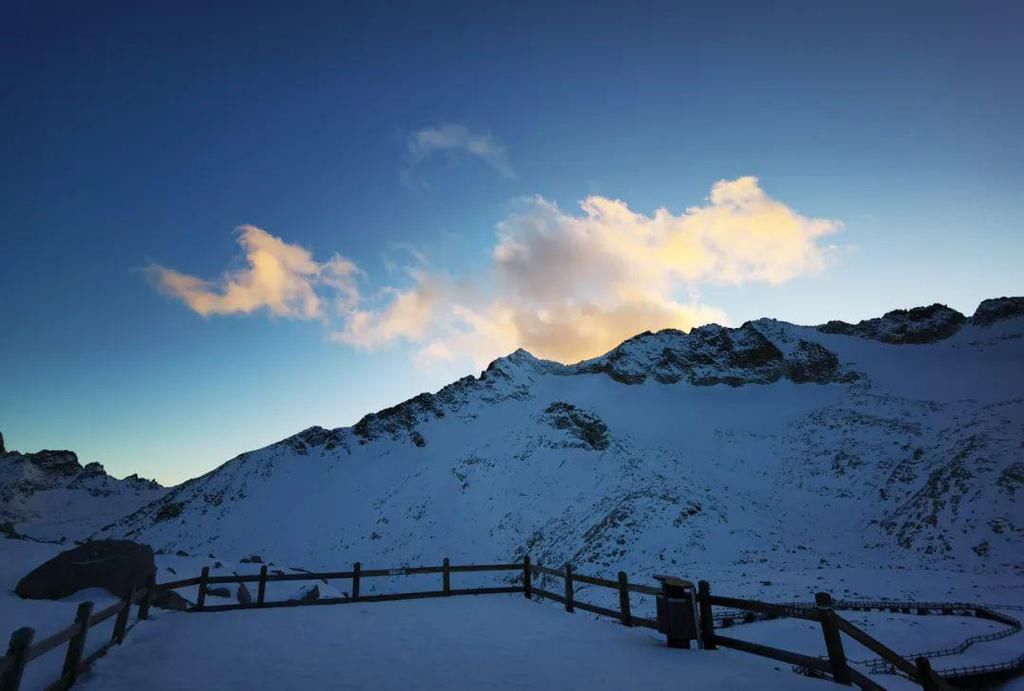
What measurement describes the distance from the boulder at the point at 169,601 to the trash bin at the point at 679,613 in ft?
45.7

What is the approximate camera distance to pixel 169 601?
15438 millimetres

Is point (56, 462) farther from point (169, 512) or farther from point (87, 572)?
point (87, 572)

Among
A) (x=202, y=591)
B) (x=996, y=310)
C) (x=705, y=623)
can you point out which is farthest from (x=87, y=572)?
(x=996, y=310)

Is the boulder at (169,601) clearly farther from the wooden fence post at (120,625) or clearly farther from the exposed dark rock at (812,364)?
the exposed dark rock at (812,364)

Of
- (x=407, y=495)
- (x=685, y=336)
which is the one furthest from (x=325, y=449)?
(x=685, y=336)

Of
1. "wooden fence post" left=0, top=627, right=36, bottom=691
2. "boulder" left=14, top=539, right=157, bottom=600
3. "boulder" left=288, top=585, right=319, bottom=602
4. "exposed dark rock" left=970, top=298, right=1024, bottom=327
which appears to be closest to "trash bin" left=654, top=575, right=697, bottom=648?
"wooden fence post" left=0, top=627, right=36, bottom=691

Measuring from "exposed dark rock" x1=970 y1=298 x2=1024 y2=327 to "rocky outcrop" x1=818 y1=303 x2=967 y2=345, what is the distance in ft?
7.04

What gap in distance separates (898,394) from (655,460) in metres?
29.2

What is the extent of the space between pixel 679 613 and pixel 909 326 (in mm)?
91488

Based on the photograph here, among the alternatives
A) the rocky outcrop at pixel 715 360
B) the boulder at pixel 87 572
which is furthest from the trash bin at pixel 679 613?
the rocky outcrop at pixel 715 360

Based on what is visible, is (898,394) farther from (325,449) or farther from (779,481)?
(325,449)

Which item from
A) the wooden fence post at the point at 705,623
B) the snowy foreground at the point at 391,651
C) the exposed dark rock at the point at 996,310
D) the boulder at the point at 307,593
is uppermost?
the exposed dark rock at the point at 996,310

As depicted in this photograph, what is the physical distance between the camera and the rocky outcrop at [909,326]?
251 feet

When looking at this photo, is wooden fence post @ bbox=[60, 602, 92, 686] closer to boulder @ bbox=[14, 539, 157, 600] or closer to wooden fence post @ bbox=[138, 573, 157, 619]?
wooden fence post @ bbox=[138, 573, 157, 619]
